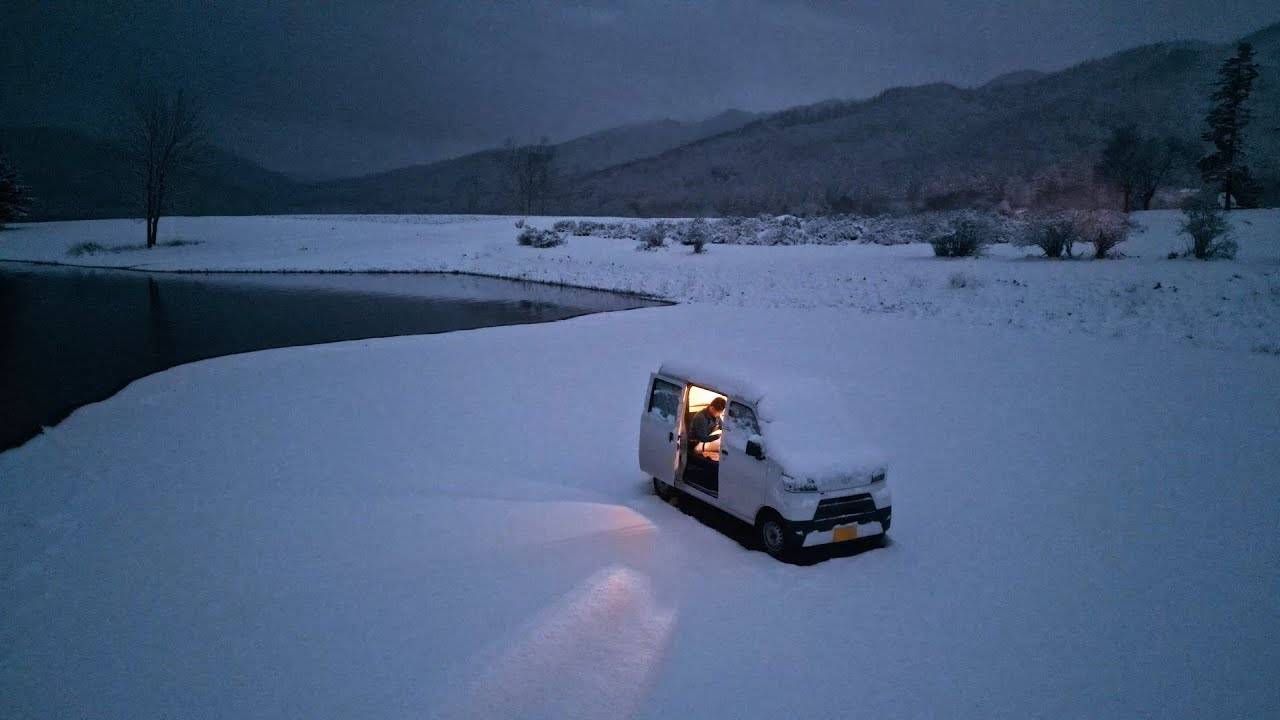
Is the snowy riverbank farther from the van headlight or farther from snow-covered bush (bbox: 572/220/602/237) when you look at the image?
the van headlight

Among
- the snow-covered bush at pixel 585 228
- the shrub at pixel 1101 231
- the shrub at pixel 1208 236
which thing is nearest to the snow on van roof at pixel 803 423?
the shrub at pixel 1208 236

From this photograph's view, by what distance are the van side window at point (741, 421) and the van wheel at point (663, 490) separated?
1.87m

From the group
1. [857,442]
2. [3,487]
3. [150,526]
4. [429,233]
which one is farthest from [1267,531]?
[429,233]

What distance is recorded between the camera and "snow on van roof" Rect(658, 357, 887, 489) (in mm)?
8062

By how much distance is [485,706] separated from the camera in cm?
566

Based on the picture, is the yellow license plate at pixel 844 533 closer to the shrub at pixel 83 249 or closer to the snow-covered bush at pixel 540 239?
the snow-covered bush at pixel 540 239

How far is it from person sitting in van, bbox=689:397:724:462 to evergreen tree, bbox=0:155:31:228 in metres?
82.1

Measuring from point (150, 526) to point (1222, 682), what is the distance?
12505mm

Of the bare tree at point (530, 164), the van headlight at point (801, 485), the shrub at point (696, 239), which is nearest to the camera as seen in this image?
the van headlight at point (801, 485)

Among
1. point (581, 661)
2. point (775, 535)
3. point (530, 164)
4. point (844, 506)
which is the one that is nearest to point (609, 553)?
point (775, 535)

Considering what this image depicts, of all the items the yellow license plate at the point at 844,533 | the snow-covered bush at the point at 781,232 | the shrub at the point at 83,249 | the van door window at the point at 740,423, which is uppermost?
the snow-covered bush at the point at 781,232

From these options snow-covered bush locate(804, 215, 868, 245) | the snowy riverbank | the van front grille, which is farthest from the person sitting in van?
snow-covered bush locate(804, 215, 868, 245)

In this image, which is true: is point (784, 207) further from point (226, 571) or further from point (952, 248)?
point (226, 571)

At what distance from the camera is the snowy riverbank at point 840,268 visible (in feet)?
67.8
